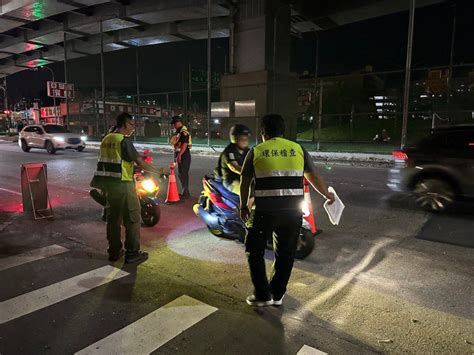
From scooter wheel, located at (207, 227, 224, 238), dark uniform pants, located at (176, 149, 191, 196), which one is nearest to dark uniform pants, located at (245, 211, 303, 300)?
scooter wheel, located at (207, 227, 224, 238)

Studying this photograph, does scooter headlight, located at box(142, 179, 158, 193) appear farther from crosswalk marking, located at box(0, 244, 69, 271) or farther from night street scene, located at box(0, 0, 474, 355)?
crosswalk marking, located at box(0, 244, 69, 271)

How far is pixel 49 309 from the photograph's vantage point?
3.86m

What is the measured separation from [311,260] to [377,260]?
2.92 ft

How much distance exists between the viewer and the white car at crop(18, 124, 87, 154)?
72.7 ft

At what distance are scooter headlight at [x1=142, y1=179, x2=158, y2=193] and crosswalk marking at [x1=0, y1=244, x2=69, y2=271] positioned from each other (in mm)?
1627

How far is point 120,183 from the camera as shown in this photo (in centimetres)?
496

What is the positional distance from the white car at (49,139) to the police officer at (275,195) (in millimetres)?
21230

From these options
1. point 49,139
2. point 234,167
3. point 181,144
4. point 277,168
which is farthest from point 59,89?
point 277,168

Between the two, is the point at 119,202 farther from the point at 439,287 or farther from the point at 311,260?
the point at 439,287

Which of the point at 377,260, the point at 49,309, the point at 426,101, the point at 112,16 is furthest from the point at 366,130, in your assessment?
the point at 49,309

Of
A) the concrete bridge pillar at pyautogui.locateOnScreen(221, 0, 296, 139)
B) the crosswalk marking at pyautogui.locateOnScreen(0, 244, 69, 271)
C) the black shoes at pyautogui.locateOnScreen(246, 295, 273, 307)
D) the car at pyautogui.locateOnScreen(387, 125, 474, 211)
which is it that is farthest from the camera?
the concrete bridge pillar at pyautogui.locateOnScreen(221, 0, 296, 139)

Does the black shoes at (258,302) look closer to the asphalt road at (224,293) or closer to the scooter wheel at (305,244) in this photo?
the asphalt road at (224,293)

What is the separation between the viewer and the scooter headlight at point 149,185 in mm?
6637

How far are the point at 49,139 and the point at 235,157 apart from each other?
20.1 m
